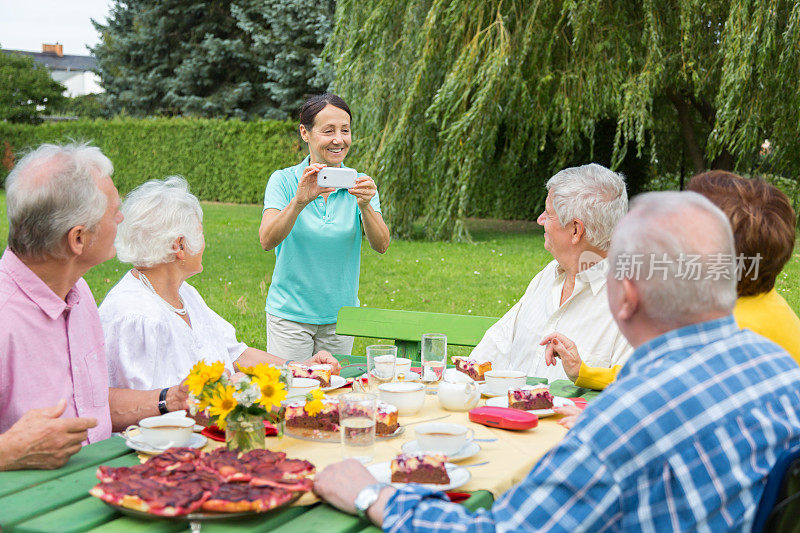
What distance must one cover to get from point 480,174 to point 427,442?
34.5ft

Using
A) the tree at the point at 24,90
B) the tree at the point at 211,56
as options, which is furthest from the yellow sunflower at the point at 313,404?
the tree at the point at 24,90

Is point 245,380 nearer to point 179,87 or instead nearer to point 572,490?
point 572,490

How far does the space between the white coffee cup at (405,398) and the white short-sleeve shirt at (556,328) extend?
1.04m

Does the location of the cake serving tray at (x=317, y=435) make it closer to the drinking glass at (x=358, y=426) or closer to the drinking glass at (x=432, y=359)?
the drinking glass at (x=358, y=426)

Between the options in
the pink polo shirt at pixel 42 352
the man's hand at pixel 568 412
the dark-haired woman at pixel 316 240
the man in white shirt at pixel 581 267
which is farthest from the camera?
the dark-haired woman at pixel 316 240

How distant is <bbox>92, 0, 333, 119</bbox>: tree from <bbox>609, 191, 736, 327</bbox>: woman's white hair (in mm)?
22424

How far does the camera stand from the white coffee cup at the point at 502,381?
2971 millimetres

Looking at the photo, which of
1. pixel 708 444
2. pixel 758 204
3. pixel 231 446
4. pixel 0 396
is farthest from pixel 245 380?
pixel 758 204

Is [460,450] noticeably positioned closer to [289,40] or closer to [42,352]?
[42,352]

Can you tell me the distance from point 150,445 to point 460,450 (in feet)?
2.85

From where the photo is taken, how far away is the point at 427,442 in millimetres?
2207

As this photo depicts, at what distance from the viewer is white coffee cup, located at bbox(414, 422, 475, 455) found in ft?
7.20

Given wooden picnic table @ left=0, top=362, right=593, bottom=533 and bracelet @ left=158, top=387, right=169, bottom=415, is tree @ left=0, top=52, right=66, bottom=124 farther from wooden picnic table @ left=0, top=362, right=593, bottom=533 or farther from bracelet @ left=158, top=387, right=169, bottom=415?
wooden picnic table @ left=0, top=362, right=593, bottom=533

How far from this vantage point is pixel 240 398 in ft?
6.92
